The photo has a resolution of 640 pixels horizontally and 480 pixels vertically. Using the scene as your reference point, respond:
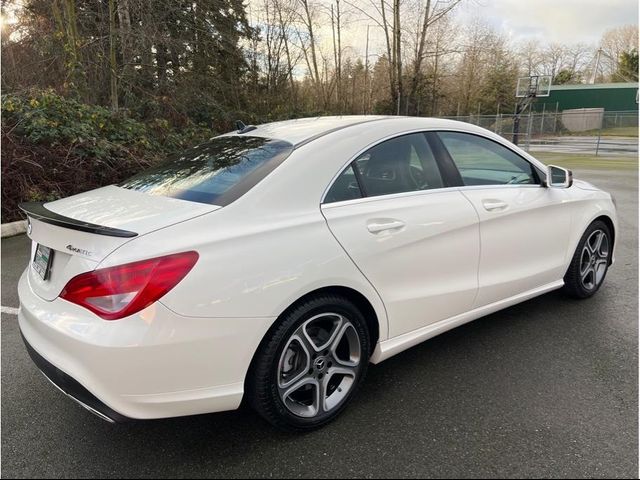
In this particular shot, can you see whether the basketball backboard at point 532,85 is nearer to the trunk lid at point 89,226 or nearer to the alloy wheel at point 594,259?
the alloy wheel at point 594,259

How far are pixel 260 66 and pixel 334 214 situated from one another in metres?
17.1

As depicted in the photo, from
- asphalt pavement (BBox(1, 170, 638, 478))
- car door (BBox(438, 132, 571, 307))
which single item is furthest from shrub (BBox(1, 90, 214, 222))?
car door (BBox(438, 132, 571, 307))

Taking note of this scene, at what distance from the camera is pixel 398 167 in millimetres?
2814

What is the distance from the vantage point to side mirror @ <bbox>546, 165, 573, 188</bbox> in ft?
11.5

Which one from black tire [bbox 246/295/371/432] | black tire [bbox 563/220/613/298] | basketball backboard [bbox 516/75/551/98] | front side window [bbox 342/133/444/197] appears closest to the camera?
black tire [bbox 246/295/371/432]

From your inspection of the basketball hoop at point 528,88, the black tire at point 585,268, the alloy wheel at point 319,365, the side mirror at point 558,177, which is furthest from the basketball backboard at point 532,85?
the alloy wheel at point 319,365

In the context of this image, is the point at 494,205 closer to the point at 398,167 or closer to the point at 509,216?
the point at 509,216

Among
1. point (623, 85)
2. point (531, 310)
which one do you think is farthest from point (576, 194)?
point (623, 85)

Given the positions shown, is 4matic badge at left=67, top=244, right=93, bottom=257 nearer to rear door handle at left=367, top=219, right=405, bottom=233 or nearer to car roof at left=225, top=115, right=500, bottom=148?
car roof at left=225, top=115, right=500, bottom=148

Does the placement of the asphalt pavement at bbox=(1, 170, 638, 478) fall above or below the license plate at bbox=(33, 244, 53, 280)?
below

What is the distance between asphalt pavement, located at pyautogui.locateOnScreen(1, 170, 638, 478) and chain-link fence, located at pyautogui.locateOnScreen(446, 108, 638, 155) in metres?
20.6

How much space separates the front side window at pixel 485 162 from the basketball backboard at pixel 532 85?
2225 cm

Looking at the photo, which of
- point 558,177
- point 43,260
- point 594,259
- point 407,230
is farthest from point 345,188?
point 594,259

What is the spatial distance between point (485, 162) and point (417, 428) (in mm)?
1944
